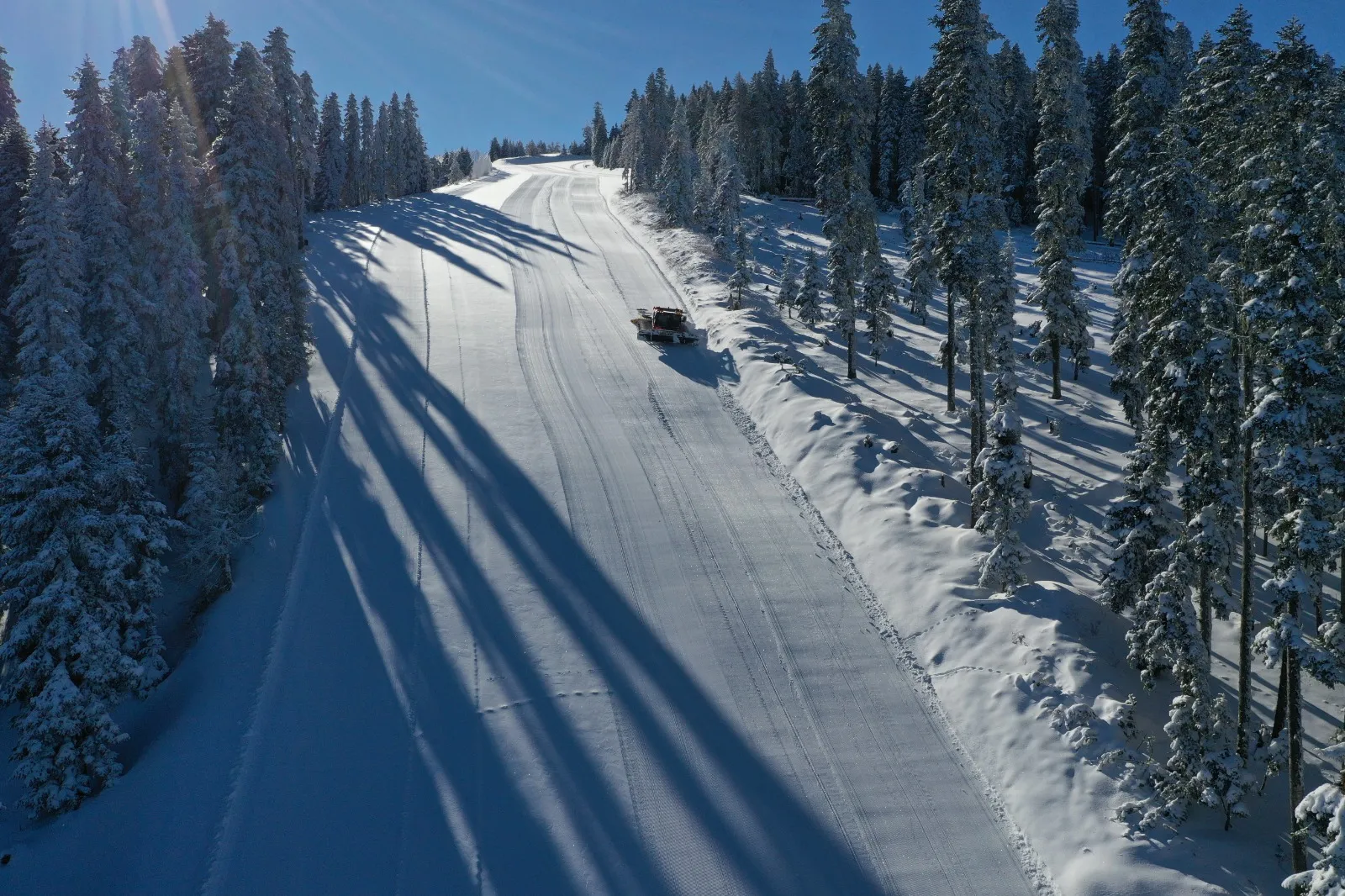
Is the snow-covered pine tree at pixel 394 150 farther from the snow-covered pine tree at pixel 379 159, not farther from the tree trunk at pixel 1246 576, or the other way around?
the tree trunk at pixel 1246 576

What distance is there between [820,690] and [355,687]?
34.8 ft

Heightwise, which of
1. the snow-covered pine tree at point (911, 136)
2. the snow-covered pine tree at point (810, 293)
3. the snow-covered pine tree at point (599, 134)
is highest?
the snow-covered pine tree at point (599, 134)

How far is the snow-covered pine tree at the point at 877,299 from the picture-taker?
125 ft

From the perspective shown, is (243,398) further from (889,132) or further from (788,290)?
(889,132)

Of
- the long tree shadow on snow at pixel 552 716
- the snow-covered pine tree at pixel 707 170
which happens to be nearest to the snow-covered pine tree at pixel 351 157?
the snow-covered pine tree at pixel 707 170

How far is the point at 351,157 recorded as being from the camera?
90.2 meters

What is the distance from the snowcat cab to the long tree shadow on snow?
12664 mm

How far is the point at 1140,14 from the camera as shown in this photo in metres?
25.5

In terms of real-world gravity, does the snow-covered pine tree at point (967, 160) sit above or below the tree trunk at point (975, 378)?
above

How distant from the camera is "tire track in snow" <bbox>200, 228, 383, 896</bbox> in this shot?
1376cm

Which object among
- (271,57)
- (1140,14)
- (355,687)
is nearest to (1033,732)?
(355,687)

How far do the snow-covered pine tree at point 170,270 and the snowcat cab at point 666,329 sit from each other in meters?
19.4

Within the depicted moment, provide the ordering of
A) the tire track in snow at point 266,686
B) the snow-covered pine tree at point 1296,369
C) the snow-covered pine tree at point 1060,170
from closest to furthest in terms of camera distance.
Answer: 1. the snow-covered pine tree at point 1296,369
2. the tire track in snow at point 266,686
3. the snow-covered pine tree at point 1060,170

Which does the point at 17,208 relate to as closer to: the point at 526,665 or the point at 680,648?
the point at 526,665
